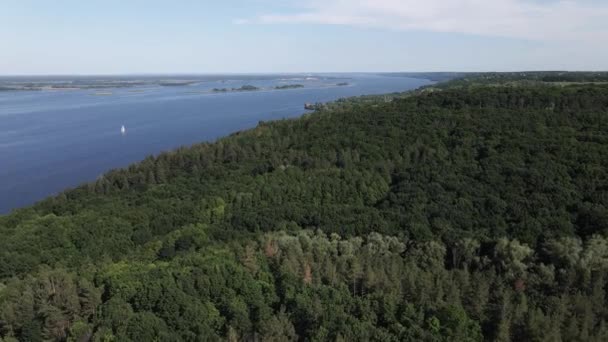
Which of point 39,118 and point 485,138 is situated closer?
point 485,138

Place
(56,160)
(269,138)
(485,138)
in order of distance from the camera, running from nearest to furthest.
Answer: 1. (485,138)
2. (269,138)
3. (56,160)

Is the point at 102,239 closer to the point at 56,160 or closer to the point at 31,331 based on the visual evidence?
the point at 31,331

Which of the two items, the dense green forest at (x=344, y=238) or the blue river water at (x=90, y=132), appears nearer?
the dense green forest at (x=344, y=238)

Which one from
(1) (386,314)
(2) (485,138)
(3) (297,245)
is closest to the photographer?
(1) (386,314)

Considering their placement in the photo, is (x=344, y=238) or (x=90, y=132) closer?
(x=344, y=238)

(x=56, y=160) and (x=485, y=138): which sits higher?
(x=485, y=138)

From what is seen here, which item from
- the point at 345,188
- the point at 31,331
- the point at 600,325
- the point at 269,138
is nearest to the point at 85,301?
the point at 31,331

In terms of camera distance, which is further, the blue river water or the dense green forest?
the blue river water

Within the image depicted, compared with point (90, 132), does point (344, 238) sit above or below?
below
